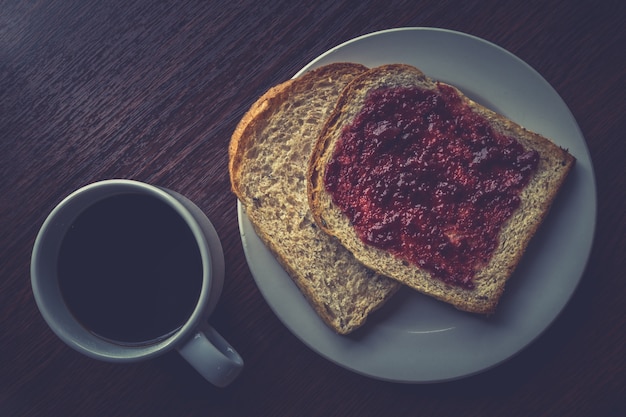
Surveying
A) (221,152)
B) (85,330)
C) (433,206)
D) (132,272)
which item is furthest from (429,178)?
(85,330)

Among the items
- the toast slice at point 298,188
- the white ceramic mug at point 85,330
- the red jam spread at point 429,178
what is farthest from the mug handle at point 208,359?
the red jam spread at point 429,178

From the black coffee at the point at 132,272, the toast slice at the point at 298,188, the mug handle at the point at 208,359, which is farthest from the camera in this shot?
the toast slice at the point at 298,188

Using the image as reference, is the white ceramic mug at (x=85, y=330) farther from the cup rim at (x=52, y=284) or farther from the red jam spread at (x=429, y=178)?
the red jam spread at (x=429, y=178)

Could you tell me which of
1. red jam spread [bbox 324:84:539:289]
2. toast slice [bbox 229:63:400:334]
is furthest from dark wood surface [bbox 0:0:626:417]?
red jam spread [bbox 324:84:539:289]

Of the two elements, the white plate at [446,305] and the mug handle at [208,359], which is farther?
the white plate at [446,305]

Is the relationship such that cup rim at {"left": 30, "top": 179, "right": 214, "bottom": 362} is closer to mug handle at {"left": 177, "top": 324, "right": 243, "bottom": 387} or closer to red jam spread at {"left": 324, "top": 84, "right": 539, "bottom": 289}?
mug handle at {"left": 177, "top": 324, "right": 243, "bottom": 387}

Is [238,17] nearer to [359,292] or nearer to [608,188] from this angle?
[359,292]
